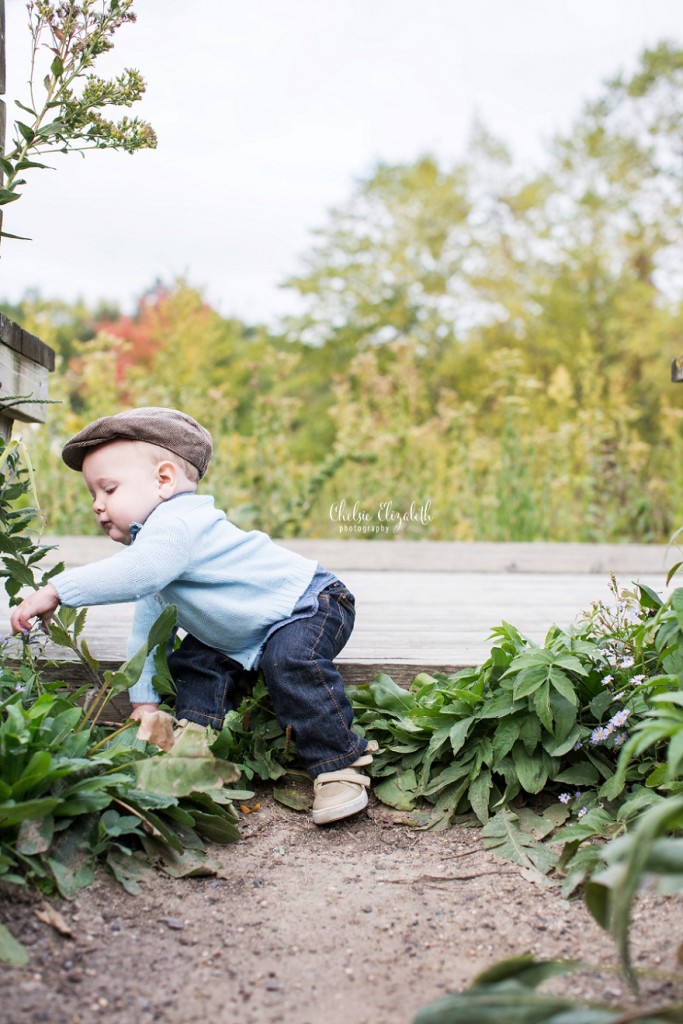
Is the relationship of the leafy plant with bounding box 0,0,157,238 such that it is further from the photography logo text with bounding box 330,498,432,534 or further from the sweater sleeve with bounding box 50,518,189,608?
the photography logo text with bounding box 330,498,432,534

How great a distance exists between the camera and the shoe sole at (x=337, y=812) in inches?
75.2

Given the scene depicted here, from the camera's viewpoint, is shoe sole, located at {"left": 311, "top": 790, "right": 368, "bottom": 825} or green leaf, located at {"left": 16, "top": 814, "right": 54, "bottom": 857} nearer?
green leaf, located at {"left": 16, "top": 814, "right": 54, "bottom": 857}

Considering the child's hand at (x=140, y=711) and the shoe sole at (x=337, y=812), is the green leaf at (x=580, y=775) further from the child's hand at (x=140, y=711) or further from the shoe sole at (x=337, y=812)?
the child's hand at (x=140, y=711)

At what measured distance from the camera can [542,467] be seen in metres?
6.44

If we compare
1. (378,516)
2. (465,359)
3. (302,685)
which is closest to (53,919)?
(302,685)

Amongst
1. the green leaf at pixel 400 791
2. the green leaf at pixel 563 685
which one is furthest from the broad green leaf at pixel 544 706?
the green leaf at pixel 400 791

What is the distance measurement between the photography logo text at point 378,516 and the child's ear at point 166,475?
341 cm

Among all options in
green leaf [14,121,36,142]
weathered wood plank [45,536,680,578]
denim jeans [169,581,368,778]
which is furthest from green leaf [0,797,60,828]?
weathered wood plank [45,536,680,578]

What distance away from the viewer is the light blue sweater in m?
1.97

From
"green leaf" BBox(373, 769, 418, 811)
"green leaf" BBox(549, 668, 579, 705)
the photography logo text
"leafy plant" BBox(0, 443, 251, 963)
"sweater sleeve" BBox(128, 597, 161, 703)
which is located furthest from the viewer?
the photography logo text

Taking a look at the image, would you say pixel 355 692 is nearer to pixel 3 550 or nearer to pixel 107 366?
pixel 3 550

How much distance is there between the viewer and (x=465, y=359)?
15.1 m

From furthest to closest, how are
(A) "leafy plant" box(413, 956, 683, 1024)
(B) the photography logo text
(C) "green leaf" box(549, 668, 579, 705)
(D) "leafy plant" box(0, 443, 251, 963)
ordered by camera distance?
1. (B) the photography logo text
2. (C) "green leaf" box(549, 668, 579, 705)
3. (D) "leafy plant" box(0, 443, 251, 963)
4. (A) "leafy plant" box(413, 956, 683, 1024)

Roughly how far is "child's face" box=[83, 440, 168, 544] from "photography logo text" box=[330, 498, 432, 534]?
11.3ft
